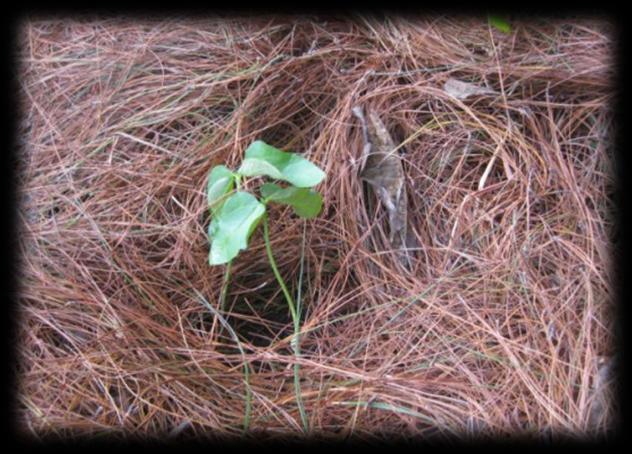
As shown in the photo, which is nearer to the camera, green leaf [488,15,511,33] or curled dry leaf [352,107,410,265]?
curled dry leaf [352,107,410,265]

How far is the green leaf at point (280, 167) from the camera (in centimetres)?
133

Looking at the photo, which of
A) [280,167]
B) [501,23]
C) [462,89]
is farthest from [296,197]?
[501,23]

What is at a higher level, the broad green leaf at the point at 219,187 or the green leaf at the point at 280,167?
the green leaf at the point at 280,167

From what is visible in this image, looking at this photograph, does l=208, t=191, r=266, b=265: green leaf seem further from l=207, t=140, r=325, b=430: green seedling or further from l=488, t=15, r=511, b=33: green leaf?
l=488, t=15, r=511, b=33: green leaf

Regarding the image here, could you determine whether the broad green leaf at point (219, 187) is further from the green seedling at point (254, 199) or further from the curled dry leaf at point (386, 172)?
the curled dry leaf at point (386, 172)

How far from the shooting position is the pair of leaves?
1312 mm

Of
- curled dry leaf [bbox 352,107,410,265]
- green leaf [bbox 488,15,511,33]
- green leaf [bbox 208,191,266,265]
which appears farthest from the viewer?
green leaf [bbox 488,15,511,33]

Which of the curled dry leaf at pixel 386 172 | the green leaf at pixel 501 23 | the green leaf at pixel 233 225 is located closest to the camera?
the green leaf at pixel 233 225

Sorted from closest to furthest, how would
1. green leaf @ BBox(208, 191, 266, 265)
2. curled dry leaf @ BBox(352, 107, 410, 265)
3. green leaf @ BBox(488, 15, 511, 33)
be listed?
green leaf @ BBox(208, 191, 266, 265)
curled dry leaf @ BBox(352, 107, 410, 265)
green leaf @ BBox(488, 15, 511, 33)

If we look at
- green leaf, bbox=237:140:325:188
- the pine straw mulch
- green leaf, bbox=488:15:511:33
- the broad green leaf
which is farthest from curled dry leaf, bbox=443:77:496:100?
the broad green leaf

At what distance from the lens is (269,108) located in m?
1.75

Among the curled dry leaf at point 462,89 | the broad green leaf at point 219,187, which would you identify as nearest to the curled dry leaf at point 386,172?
the curled dry leaf at point 462,89

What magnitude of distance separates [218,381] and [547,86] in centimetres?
118

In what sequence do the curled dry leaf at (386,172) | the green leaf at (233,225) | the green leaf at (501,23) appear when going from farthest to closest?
1. the green leaf at (501,23)
2. the curled dry leaf at (386,172)
3. the green leaf at (233,225)
